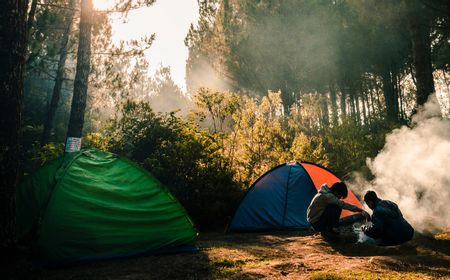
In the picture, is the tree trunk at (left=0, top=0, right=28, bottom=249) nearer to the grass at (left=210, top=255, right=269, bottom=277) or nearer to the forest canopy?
the forest canopy

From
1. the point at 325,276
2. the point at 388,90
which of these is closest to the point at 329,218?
the point at 325,276

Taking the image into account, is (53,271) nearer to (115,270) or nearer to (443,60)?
(115,270)

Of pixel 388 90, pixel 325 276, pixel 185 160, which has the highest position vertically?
pixel 388 90

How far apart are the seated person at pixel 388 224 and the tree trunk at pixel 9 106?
5.08 m

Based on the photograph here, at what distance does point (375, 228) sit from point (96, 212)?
4.25 metres

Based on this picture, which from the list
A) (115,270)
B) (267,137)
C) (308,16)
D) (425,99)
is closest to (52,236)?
(115,270)

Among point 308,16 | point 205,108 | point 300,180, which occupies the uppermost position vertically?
point 308,16

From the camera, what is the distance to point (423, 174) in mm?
8930

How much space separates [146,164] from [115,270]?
4584 mm

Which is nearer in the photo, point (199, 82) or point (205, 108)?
point (205, 108)

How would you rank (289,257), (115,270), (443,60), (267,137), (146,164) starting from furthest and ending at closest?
(443,60) → (267,137) → (146,164) → (289,257) → (115,270)

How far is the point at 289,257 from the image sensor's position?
5.15 m

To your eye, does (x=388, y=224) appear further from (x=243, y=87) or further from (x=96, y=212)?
(x=243, y=87)

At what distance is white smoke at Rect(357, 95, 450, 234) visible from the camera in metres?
7.86
